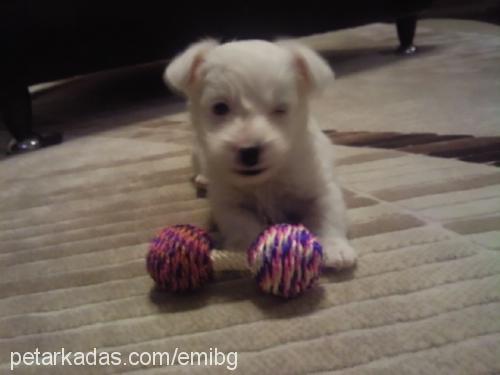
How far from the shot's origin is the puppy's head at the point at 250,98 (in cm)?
97

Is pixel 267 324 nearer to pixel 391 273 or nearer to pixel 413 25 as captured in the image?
pixel 391 273

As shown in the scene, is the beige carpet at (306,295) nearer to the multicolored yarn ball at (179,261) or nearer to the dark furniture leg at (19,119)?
the multicolored yarn ball at (179,261)

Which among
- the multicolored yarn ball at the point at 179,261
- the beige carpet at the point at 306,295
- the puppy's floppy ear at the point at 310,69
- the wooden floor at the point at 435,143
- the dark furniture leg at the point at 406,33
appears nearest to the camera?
the beige carpet at the point at 306,295

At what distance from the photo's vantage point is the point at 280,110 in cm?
104

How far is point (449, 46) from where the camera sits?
3119mm

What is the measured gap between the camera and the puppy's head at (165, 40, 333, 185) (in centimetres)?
97

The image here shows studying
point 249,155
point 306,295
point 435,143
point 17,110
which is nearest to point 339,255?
point 306,295

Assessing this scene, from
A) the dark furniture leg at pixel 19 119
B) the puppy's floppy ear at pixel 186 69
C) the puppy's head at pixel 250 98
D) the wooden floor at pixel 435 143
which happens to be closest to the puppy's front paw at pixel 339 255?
the puppy's head at pixel 250 98

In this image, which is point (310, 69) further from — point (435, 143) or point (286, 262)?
point (435, 143)

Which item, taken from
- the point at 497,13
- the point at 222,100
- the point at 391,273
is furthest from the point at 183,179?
the point at 497,13

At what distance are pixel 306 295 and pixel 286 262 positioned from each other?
7 cm

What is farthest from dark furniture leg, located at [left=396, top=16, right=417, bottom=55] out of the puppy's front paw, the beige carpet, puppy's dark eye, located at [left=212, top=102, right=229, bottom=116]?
the puppy's front paw

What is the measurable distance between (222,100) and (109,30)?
1404 mm

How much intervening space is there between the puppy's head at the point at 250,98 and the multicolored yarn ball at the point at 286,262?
20 centimetres
